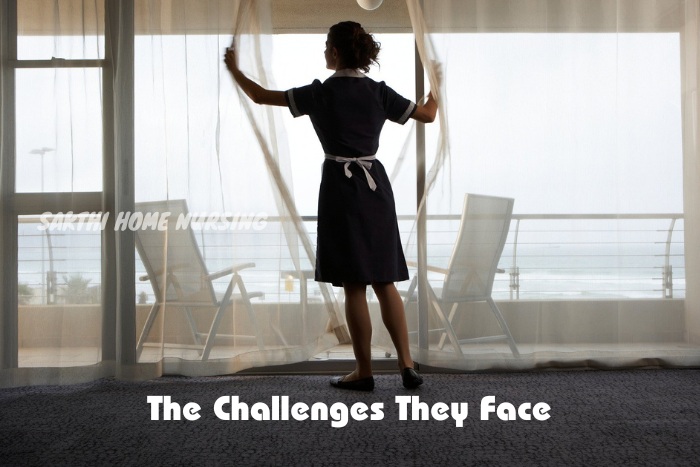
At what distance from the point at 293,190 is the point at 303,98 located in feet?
1.50

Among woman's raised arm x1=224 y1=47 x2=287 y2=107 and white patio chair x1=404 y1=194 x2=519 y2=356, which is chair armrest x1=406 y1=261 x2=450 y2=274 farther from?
woman's raised arm x1=224 y1=47 x2=287 y2=107

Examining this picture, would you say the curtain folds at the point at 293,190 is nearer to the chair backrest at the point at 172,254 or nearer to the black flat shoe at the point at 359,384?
the chair backrest at the point at 172,254

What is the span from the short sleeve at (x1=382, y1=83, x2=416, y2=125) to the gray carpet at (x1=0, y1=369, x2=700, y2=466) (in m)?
1.03

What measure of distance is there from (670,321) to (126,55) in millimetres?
2562

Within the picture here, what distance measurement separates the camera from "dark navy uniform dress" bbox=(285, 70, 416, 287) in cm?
254

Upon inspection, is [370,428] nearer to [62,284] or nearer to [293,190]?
[293,190]

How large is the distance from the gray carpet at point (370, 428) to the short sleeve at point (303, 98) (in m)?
1.05

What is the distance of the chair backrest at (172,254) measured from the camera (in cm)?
284

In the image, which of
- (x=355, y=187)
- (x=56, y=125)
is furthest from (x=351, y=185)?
(x=56, y=125)

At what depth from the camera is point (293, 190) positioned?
2.89m

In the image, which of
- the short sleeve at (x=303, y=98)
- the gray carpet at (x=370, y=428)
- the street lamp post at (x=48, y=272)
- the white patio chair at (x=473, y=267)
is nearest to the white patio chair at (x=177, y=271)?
the gray carpet at (x=370, y=428)

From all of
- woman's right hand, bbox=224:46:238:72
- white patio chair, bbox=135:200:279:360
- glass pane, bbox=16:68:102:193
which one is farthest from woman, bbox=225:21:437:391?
glass pane, bbox=16:68:102:193

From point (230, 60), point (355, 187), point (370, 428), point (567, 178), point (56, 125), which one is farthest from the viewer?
point (567, 178)

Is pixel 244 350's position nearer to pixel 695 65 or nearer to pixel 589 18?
pixel 589 18
